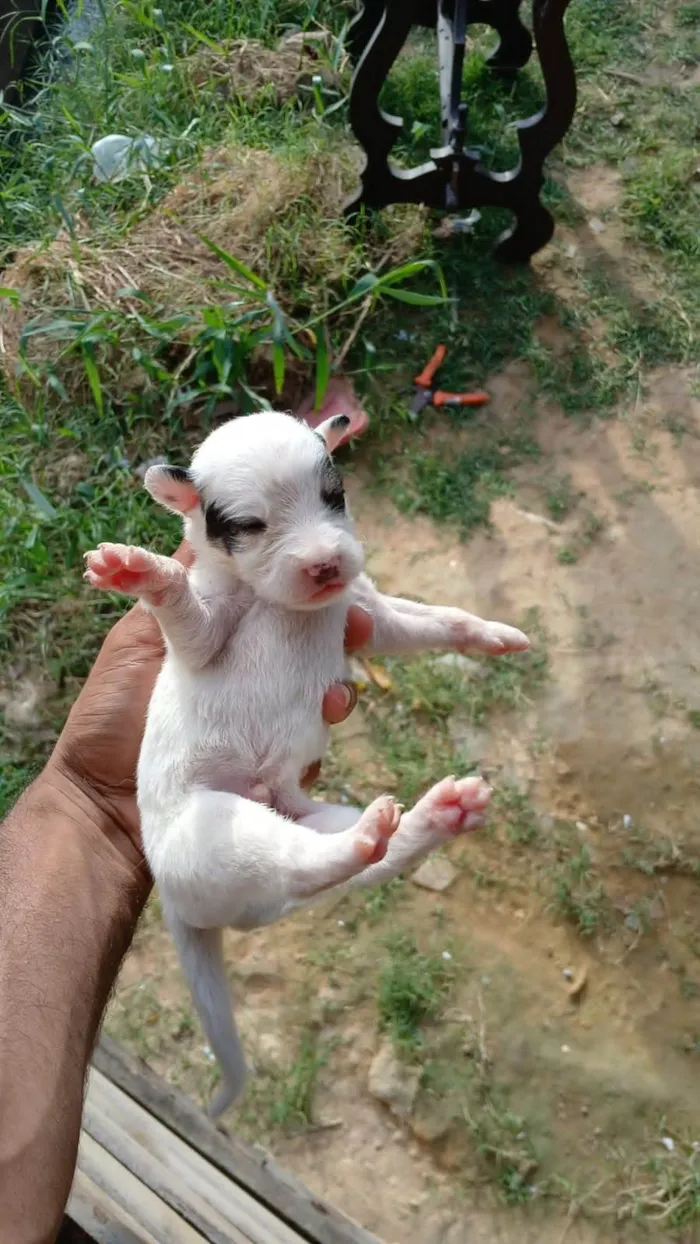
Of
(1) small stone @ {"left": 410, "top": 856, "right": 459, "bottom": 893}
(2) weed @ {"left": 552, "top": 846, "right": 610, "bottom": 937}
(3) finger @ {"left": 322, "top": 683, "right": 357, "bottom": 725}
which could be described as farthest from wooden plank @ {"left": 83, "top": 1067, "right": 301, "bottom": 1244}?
(3) finger @ {"left": 322, "top": 683, "right": 357, "bottom": 725}

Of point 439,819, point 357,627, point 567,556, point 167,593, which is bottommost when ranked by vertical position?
point 567,556

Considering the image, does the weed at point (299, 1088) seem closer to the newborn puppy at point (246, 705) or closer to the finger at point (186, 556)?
the newborn puppy at point (246, 705)

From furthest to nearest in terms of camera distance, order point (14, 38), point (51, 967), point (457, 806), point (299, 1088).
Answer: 1. point (14, 38)
2. point (299, 1088)
3. point (51, 967)
4. point (457, 806)

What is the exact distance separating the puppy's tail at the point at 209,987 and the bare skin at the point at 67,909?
339mm

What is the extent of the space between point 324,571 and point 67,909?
1.23 m

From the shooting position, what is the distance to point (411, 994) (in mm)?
3305

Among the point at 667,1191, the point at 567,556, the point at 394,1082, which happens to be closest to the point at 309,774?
the point at 394,1082

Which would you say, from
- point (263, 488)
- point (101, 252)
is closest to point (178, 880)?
point (263, 488)

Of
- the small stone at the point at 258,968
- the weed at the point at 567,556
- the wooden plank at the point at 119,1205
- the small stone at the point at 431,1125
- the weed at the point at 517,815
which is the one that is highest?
the weed at the point at 567,556

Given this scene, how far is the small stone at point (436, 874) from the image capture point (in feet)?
11.6

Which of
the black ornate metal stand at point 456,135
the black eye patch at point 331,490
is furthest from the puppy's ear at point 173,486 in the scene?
the black ornate metal stand at point 456,135

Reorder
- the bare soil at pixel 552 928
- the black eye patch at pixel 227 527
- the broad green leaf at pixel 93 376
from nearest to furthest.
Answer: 1. the black eye patch at pixel 227 527
2. the bare soil at pixel 552 928
3. the broad green leaf at pixel 93 376

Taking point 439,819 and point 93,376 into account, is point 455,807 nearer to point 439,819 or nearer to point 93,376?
point 439,819

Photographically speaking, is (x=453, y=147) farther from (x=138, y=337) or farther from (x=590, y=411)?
(x=138, y=337)
